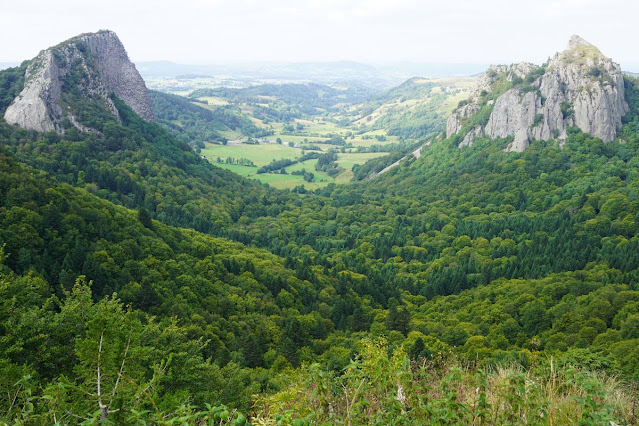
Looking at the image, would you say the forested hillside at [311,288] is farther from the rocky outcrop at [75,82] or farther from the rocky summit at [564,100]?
the rocky summit at [564,100]

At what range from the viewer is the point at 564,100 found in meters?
165

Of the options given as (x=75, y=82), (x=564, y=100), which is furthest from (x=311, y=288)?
(x=564, y=100)

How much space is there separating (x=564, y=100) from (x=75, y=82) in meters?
170

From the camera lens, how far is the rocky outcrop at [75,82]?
119688mm

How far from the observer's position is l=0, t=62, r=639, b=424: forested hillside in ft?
35.3

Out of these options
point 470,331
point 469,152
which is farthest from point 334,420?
point 469,152

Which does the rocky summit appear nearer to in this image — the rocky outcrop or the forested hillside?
the forested hillside

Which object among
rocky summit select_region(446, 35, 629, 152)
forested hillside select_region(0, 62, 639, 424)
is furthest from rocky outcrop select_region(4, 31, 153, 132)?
rocky summit select_region(446, 35, 629, 152)

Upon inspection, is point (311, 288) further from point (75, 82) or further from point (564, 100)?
point (564, 100)

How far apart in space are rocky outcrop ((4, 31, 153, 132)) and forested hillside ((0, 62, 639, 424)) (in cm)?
526

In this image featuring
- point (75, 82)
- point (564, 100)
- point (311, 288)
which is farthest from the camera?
Result: point (564, 100)

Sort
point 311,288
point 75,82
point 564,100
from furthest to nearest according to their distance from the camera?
1. point 564,100
2. point 75,82
3. point 311,288

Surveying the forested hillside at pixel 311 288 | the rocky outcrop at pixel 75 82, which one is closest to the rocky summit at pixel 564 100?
the forested hillside at pixel 311 288

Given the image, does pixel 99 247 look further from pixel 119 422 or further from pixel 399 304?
pixel 399 304
